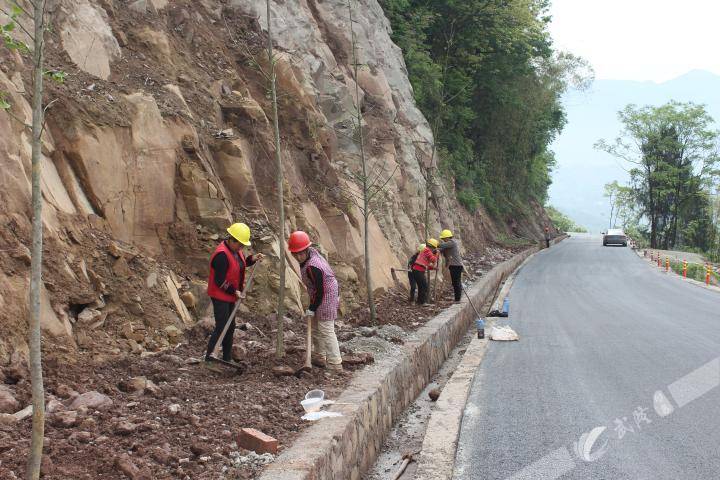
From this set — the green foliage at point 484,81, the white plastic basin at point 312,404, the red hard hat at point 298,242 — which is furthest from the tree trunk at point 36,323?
the green foliage at point 484,81

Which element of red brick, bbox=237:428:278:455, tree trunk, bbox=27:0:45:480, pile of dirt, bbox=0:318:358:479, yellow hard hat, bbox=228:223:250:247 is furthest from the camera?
yellow hard hat, bbox=228:223:250:247

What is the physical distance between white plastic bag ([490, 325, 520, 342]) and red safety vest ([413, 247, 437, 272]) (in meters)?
2.73

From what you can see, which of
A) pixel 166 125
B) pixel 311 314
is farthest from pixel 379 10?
pixel 311 314

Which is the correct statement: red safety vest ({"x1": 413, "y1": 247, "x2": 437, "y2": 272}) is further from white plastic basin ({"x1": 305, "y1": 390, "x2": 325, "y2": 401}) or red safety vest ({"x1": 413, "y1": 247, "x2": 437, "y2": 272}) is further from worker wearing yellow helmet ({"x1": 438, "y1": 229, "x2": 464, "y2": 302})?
white plastic basin ({"x1": 305, "y1": 390, "x2": 325, "y2": 401})

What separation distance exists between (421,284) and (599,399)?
23.0 feet

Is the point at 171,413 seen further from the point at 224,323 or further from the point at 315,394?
the point at 224,323

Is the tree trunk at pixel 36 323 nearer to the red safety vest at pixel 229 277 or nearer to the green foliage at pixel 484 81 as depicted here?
the red safety vest at pixel 229 277

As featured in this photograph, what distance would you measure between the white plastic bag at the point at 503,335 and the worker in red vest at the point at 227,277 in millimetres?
5505

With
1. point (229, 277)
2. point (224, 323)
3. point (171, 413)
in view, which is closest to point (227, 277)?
point (229, 277)

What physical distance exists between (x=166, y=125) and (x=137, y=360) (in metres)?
4.00

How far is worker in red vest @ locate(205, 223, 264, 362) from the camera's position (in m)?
6.54

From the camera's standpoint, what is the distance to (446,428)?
6129 millimetres

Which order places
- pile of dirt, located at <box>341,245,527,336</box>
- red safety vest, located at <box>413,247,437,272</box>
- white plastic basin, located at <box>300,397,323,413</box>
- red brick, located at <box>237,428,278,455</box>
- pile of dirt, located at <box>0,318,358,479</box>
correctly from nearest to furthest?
pile of dirt, located at <box>0,318,358,479</box>, red brick, located at <box>237,428,278,455</box>, white plastic basin, located at <box>300,397,323,413</box>, pile of dirt, located at <box>341,245,527,336</box>, red safety vest, located at <box>413,247,437,272</box>

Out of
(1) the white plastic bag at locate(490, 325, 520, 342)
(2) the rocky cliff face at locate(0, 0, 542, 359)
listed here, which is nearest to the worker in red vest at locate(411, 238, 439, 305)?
(2) the rocky cliff face at locate(0, 0, 542, 359)
